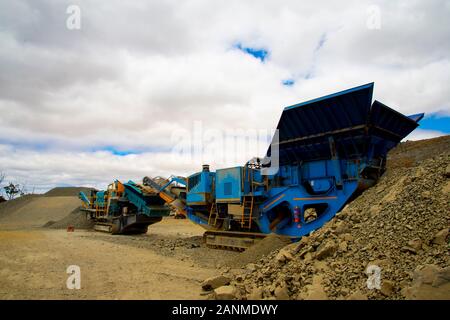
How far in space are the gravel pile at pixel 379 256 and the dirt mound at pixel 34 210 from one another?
24863 millimetres

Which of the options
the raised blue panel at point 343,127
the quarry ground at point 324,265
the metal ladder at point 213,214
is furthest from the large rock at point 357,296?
the metal ladder at point 213,214

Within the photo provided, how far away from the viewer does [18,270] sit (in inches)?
249

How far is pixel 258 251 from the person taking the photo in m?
7.56

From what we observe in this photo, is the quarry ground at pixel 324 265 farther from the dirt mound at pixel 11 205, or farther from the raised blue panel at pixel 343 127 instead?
the dirt mound at pixel 11 205

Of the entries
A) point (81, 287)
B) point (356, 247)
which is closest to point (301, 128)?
point (356, 247)

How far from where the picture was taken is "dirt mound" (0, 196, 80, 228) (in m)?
25.9

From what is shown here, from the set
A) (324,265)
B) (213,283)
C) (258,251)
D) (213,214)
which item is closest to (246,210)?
(213,214)

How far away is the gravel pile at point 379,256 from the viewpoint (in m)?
3.53

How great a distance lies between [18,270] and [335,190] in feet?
25.7

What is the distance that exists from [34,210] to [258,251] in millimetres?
29312

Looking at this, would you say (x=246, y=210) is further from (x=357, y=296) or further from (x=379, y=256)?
(x=357, y=296)

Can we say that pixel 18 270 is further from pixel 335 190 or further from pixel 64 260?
pixel 335 190

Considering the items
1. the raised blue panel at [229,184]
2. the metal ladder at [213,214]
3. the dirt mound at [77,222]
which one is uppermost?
the raised blue panel at [229,184]

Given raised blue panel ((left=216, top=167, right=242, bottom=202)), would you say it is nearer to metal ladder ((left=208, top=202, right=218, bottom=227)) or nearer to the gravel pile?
metal ladder ((left=208, top=202, right=218, bottom=227))
